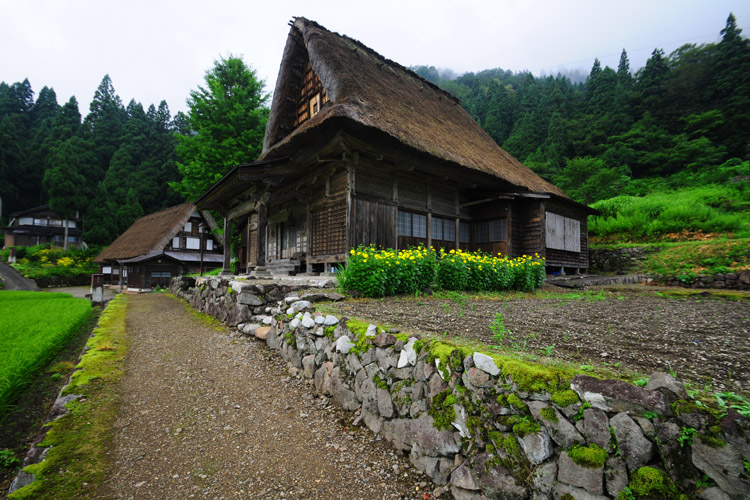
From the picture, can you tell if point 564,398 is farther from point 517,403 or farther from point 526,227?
point 526,227

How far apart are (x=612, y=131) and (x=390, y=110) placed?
1212 inches

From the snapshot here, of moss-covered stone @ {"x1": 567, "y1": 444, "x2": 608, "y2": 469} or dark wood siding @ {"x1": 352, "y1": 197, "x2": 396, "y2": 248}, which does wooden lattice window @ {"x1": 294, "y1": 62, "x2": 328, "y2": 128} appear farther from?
moss-covered stone @ {"x1": 567, "y1": 444, "x2": 608, "y2": 469}

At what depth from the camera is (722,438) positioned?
1278mm

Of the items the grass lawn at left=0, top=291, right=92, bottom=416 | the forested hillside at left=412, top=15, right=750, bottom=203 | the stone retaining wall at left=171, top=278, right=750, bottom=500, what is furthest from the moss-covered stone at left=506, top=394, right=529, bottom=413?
the forested hillside at left=412, top=15, right=750, bottom=203

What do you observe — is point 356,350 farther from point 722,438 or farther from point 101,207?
point 101,207

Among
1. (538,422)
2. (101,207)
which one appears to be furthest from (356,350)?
(101,207)

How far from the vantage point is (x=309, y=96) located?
37.8ft

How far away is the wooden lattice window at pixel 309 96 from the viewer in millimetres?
10998

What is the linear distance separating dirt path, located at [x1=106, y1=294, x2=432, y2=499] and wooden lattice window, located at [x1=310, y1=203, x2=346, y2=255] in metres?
4.88

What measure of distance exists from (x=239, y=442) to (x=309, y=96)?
448 inches

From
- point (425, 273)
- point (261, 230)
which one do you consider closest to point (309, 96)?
point (261, 230)

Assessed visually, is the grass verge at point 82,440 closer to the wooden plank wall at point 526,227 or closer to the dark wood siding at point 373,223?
the dark wood siding at point 373,223

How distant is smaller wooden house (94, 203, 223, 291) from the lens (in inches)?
914

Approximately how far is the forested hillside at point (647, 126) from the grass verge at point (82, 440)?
25905 mm
